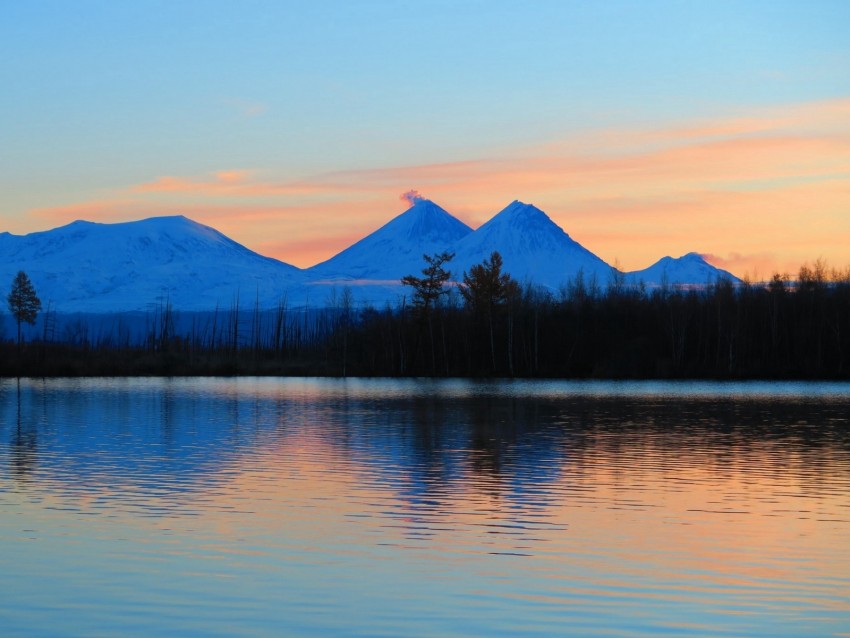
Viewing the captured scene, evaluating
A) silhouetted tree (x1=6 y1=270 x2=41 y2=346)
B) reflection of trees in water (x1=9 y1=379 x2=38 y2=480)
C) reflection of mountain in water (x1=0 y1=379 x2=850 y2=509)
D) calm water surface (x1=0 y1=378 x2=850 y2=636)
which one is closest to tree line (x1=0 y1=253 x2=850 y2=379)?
silhouetted tree (x1=6 y1=270 x2=41 y2=346)

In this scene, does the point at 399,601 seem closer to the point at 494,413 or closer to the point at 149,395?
the point at 494,413

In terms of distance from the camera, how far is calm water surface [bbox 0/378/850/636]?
12.8m

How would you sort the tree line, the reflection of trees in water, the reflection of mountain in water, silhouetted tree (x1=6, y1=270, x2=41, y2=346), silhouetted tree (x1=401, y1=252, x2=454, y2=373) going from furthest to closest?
silhouetted tree (x1=6, y1=270, x2=41, y2=346) → silhouetted tree (x1=401, y1=252, x2=454, y2=373) → the tree line → the reflection of trees in water → the reflection of mountain in water

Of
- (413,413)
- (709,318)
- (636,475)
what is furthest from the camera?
(709,318)

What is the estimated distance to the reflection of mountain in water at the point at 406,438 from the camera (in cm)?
2495

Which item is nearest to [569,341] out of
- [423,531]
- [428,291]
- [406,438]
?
[428,291]

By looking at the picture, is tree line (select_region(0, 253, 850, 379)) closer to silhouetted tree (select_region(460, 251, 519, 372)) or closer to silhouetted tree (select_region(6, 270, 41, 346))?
silhouetted tree (select_region(460, 251, 519, 372))

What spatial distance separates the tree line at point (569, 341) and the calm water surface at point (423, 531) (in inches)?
2443

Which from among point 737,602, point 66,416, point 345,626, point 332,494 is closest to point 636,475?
point 332,494

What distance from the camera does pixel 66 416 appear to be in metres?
45.5

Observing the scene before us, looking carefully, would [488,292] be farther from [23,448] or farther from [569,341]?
[23,448]

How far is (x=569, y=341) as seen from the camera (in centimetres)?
10781

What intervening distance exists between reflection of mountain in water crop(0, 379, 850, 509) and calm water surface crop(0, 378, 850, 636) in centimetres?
17

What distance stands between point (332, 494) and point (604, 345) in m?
86.8
